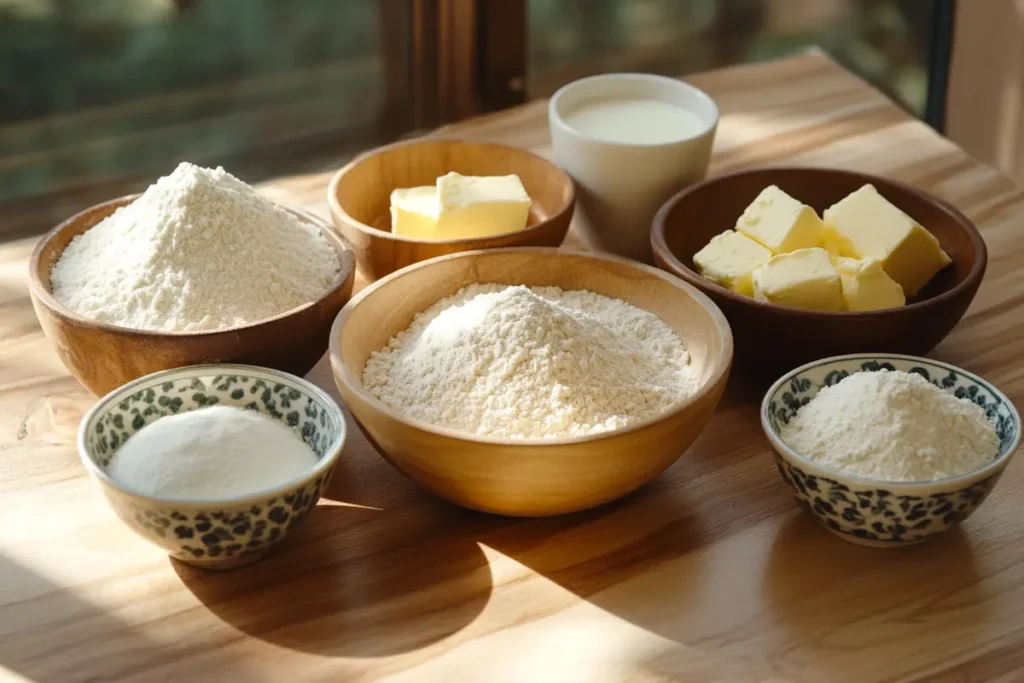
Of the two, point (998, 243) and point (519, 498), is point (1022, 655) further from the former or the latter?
point (998, 243)

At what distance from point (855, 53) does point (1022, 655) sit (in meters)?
1.85

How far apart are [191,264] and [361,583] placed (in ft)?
1.09

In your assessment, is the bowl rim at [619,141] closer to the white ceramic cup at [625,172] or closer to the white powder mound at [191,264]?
the white ceramic cup at [625,172]

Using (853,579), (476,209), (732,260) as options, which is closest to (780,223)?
(732,260)

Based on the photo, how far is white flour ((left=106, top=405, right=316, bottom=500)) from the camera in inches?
37.7

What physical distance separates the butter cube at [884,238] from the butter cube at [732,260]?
9 cm

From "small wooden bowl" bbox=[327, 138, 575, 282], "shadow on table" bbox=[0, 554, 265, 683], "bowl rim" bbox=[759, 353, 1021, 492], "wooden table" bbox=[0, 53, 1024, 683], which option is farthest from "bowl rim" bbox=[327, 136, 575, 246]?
"shadow on table" bbox=[0, 554, 265, 683]

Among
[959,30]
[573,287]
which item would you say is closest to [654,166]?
[573,287]

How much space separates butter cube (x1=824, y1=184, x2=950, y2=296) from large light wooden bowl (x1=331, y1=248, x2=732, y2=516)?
0.72ft

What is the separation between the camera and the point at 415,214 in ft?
4.37

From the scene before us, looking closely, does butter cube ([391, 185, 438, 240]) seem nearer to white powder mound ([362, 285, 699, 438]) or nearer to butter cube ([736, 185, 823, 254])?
white powder mound ([362, 285, 699, 438])

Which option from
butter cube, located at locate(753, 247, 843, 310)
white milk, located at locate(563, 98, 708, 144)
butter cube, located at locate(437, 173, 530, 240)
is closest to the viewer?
butter cube, located at locate(753, 247, 843, 310)

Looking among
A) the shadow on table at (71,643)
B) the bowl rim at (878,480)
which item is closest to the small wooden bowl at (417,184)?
the bowl rim at (878,480)

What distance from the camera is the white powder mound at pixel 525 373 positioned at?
3.35 feet
